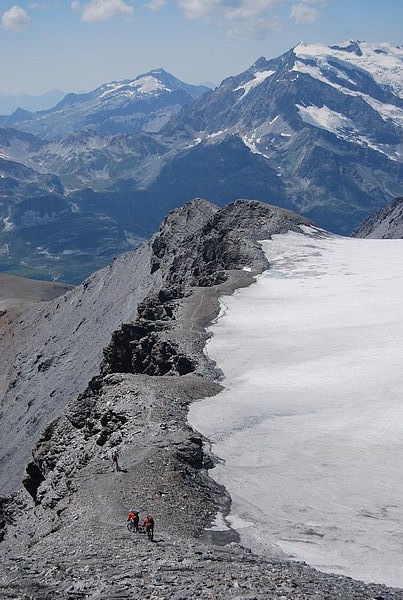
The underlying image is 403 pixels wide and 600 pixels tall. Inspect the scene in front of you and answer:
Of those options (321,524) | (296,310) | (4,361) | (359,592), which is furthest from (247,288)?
(4,361)

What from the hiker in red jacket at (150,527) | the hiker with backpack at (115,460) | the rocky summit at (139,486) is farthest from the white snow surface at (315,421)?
the hiker with backpack at (115,460)

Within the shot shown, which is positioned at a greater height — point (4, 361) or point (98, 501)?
point (98, 501)

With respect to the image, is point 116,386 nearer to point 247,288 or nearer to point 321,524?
point 321,524

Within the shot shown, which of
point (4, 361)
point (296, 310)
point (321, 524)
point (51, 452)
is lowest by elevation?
point (4, 361)

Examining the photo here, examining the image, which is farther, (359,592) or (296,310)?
(296,310)

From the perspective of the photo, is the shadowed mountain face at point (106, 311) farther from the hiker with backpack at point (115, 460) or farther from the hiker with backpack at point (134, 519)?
the hiker with backpack at point (134, 519)

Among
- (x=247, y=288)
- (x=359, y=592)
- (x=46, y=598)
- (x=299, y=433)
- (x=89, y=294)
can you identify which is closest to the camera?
(x=46, y=598)
